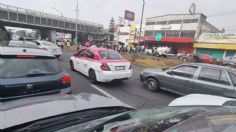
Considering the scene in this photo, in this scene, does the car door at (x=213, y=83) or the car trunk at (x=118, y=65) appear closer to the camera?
the car door at (x=213, y=83)

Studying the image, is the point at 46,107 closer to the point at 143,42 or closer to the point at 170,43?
the point at 170,43

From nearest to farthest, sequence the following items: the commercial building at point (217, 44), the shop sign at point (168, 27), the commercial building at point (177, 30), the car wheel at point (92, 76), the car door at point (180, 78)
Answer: the car door at point (180, 78) → the car wheel at point (92, 76) → the commercial building at point (217, 44) → the commercial building at point (177, 30) → the shop sign at point (168, 27)

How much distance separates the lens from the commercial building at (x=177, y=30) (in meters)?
44.7

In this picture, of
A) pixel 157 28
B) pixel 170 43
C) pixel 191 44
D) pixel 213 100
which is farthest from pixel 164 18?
pixel 213 100

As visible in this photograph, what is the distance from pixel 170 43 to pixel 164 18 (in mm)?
8517

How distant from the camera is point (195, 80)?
6480mm

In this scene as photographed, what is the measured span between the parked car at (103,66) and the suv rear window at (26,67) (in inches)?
139

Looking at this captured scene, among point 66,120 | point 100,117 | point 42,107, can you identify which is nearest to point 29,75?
point 42,107

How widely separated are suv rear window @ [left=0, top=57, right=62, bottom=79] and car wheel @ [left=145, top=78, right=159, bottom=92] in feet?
15.1

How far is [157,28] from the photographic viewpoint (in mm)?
53250

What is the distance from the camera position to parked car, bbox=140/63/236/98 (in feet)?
19.2

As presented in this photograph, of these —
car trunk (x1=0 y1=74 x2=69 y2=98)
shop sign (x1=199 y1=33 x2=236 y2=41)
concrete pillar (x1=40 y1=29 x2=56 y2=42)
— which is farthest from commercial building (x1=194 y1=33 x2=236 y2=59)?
concrete pillar (x1=40 y1=29 x2=56 y2=42)

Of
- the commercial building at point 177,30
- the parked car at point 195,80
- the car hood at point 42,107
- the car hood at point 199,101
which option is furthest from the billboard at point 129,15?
the car hood at point 42,107

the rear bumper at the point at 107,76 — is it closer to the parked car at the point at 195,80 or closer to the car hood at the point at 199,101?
the parked car at the point at 195,80
